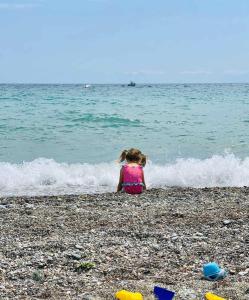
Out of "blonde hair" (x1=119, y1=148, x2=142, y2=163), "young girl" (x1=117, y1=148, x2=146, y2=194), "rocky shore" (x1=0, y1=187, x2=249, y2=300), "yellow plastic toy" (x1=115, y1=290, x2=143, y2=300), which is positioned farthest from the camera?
"blonde hair" (x1=119, y1=148, x2=142, y2=163)

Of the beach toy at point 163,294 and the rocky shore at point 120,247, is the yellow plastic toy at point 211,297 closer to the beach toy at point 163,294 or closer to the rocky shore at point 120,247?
the rocky shore at point 120,247

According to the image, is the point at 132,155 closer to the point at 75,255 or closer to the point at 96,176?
the point at 96,176

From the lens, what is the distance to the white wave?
37.0 feet

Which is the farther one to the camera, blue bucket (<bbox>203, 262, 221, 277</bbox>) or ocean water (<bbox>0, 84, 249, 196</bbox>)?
ocean water (<bbox>0, 84, 249, 196</bbox>)

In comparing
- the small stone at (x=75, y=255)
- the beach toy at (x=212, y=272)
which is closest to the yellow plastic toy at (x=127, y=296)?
the beach toy at (x=212, y=272)

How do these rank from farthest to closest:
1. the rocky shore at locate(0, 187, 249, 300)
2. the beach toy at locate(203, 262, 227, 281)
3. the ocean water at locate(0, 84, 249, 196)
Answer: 1. the ocean water at locate(0, 84, 249, 196)
2. the beach toy at locate(203, 262, 227, 281)
3. the rocky shore at locate(0, 187, 249, 300)

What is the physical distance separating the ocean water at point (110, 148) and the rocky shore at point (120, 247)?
318cm

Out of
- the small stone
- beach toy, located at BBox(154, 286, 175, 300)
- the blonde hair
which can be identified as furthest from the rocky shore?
the blonde hair

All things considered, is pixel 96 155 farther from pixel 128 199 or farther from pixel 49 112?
pixel 49 112

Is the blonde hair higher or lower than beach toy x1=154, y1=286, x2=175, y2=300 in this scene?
higher

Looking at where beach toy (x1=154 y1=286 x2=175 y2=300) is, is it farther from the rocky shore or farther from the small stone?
the small stone

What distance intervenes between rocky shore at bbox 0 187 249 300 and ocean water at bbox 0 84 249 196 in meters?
3.18

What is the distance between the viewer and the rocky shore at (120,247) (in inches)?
187

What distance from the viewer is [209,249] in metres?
5.80
